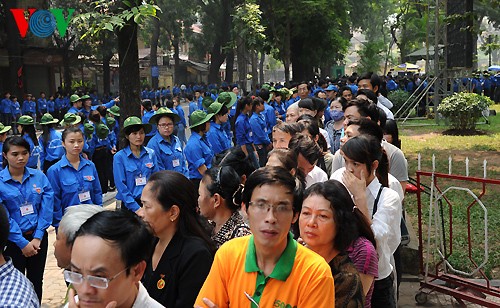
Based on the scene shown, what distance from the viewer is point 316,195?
9.12ft

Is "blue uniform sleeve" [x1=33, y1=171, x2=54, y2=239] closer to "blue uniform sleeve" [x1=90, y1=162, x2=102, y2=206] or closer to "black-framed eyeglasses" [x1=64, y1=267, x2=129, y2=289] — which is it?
Answer: "blue uniform sleeve" [x1=90, y1=162, x2=102, y2=206]

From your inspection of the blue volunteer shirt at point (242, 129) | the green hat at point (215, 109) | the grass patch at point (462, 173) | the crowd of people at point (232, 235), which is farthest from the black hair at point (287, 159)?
the blue volunteer shirt at point (242, 129)

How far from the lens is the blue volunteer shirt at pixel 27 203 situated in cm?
491

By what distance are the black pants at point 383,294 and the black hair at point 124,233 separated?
1.53 metres

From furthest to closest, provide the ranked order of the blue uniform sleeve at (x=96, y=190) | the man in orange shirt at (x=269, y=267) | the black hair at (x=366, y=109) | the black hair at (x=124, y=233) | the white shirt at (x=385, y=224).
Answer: the blue uniform sleeve at (x=96, y=190), the black hair at (x=366, y=109), the white shirt at (x=385, y=224), the man in orange shirt at (x=269, y=267), the black hair at (x=124, y=233)

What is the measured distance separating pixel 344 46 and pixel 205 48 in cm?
2277

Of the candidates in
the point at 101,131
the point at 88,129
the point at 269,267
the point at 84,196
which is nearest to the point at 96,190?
the point at 84,196

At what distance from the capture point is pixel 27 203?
16.4ft

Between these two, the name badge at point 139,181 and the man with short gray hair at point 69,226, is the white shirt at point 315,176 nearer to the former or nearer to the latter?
the name badge at point 139,181

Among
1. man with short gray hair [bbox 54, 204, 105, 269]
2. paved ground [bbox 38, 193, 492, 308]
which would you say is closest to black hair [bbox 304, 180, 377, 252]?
man with short gray hair [bbox 54, 204, 105, 269]

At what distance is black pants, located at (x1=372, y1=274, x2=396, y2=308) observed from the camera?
10.7 feet

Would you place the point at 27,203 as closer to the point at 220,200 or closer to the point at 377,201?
the point at 220,200

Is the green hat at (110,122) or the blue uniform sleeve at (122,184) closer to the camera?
the blue uniform sleeve at (122,184)

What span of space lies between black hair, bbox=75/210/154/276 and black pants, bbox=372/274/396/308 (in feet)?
5.01
